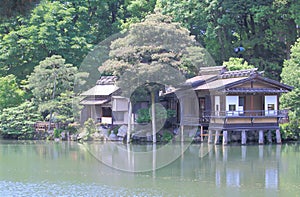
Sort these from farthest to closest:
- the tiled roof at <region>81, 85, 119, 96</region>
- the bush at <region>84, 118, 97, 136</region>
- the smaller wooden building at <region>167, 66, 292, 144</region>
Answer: the tiled roof at <region>81, 85, 119, 96</region> < the bush at <region>84, 118, 97, 136</region> < the smaller wooden building at <region>167, 66, 292, 144</region>

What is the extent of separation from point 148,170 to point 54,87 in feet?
36.6

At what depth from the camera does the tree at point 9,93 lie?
96.4ft

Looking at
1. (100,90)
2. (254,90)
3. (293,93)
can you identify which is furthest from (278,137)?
(100,90)

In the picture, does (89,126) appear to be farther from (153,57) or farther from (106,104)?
(153,57)

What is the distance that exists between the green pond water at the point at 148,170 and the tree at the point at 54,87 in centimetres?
254

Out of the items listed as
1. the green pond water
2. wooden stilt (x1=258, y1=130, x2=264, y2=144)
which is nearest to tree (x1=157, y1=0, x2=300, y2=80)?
wooden stilt (x1=258, y1=130, x2=264, y2=144)

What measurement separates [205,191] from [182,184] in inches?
45.0

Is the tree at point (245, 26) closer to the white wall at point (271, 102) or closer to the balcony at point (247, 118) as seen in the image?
the white wall at point (271, 102)

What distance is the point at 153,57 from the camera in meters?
24.3

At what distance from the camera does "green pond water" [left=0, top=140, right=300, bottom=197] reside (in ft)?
48.0

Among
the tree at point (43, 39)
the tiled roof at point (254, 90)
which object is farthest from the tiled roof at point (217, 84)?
the tree at point (43, 39)

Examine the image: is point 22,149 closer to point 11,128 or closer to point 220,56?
point 11,128

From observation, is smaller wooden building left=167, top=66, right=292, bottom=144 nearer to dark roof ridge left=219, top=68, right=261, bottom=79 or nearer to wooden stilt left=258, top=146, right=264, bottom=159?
dark roof ridge left=219, top=68, right=261, bottom=79

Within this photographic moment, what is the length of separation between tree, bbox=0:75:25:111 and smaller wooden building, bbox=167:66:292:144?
939cm
